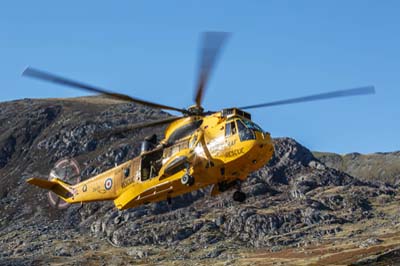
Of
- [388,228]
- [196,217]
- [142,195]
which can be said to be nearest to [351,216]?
[388,228]

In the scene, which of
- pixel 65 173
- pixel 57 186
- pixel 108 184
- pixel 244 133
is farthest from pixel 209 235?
pixel 244 133

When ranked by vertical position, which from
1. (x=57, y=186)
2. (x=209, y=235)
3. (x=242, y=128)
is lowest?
(x=209, y=235)

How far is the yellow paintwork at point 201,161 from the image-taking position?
3766 centimetres

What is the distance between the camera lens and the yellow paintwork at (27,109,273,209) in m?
37.7

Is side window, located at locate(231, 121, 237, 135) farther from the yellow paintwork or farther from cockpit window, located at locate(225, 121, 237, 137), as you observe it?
the yellow paintwork

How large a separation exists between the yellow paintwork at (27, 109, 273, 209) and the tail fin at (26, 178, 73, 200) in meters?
8.50

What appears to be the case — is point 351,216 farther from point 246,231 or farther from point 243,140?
point 243,140

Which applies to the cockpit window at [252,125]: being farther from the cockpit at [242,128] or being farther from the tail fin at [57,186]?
the tail fin at [57,186]

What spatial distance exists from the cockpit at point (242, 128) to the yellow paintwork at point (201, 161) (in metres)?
0.24

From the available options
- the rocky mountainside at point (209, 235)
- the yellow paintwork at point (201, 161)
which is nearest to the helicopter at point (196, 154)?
the yellow paintwork at point (201, 161)

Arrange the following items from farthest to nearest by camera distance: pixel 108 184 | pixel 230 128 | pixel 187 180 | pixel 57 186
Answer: pixel 57 186
pixel 108 184
pixel 187 180
pixel 230 128

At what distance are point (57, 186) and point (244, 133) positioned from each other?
24.6 metres

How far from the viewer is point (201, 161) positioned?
38.9 m

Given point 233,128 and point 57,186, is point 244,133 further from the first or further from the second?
point 57,186
